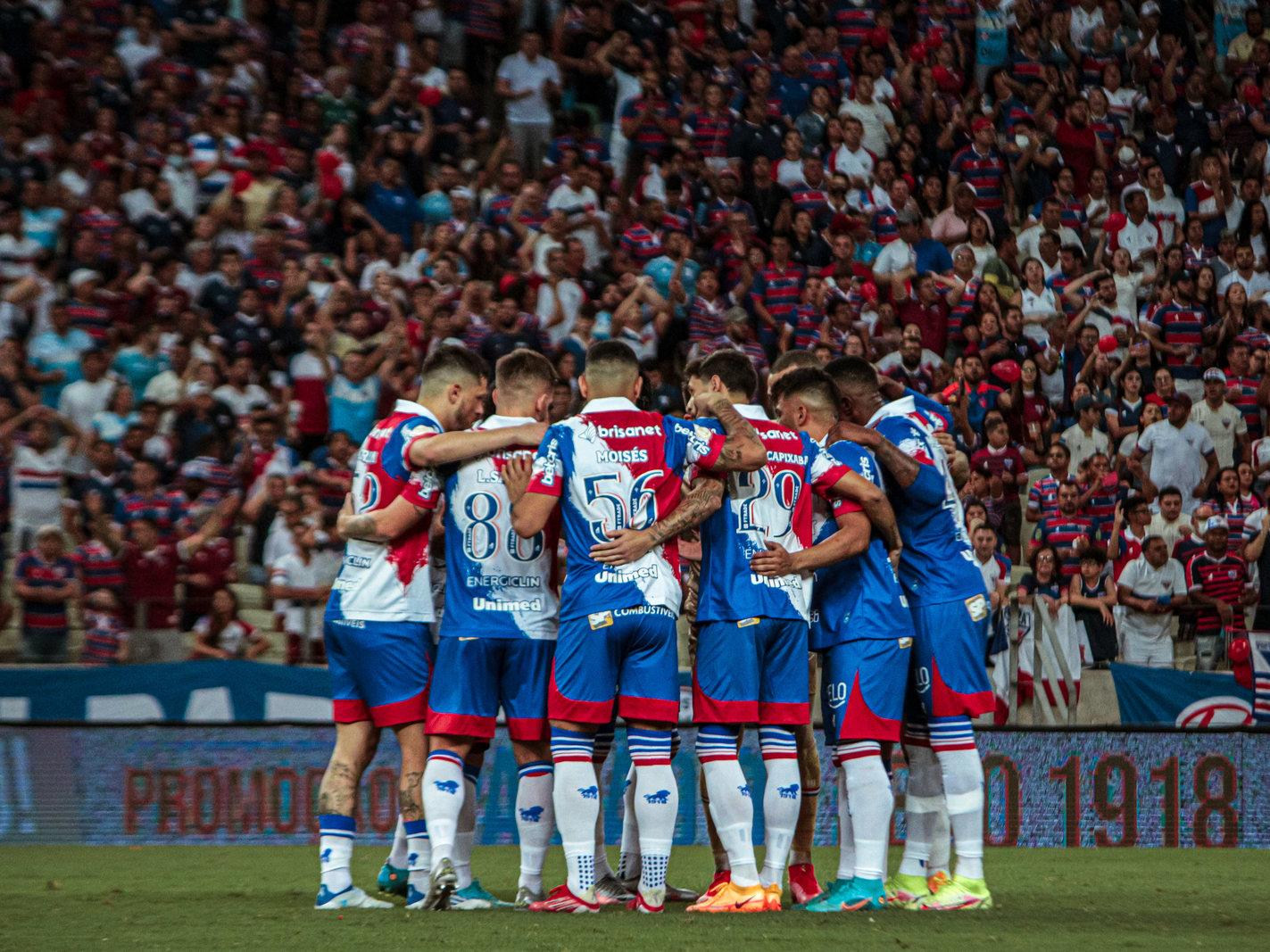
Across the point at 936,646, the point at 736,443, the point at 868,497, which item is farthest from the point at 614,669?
the point at 936,646

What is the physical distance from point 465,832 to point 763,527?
2.05 metres

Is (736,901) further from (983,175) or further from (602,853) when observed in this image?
(983,175)

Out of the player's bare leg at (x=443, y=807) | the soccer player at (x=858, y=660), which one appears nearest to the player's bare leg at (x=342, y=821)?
the player's bare leg at (x=443, y=807)

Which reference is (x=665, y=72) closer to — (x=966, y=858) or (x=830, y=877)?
(x=830, y=877)

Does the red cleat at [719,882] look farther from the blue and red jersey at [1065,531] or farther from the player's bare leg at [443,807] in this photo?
the blue and red jersey at [1065,531]

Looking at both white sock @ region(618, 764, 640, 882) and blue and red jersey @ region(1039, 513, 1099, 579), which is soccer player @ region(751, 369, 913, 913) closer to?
white sock @ region(618, 764, 640, 882)

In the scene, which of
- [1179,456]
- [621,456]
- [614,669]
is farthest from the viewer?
[1179,456]

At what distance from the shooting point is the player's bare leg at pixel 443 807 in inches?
303

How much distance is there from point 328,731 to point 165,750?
1.17 metres

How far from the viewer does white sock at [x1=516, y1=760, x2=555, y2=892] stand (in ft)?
25.9

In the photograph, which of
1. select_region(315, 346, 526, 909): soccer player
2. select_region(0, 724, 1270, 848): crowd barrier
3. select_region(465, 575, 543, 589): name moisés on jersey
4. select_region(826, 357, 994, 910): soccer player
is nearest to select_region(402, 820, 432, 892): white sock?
select_region(315, 346, 526, 909): soccer player

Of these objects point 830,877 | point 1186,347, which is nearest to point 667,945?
point 830,877

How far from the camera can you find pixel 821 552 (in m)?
7.91

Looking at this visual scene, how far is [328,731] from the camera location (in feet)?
40.6
